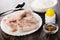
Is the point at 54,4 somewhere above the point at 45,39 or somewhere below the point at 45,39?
above

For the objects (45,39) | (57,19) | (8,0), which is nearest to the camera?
(45,39)

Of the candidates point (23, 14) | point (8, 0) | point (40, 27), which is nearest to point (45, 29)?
point (40, 27)

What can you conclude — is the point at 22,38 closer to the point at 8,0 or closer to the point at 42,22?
the point at 42,22

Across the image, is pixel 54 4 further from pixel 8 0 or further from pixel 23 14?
pixel 8 0

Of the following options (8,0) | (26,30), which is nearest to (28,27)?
(26,30)

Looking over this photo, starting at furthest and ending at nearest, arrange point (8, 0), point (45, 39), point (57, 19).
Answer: point (8, 0), point (57, 19), point (45, 39)

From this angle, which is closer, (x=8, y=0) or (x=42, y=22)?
(x=42, y=22)

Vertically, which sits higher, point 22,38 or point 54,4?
point 54,4

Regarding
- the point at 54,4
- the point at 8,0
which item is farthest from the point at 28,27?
the point at 8,0

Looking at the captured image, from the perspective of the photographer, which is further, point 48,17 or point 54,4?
point 54,4
